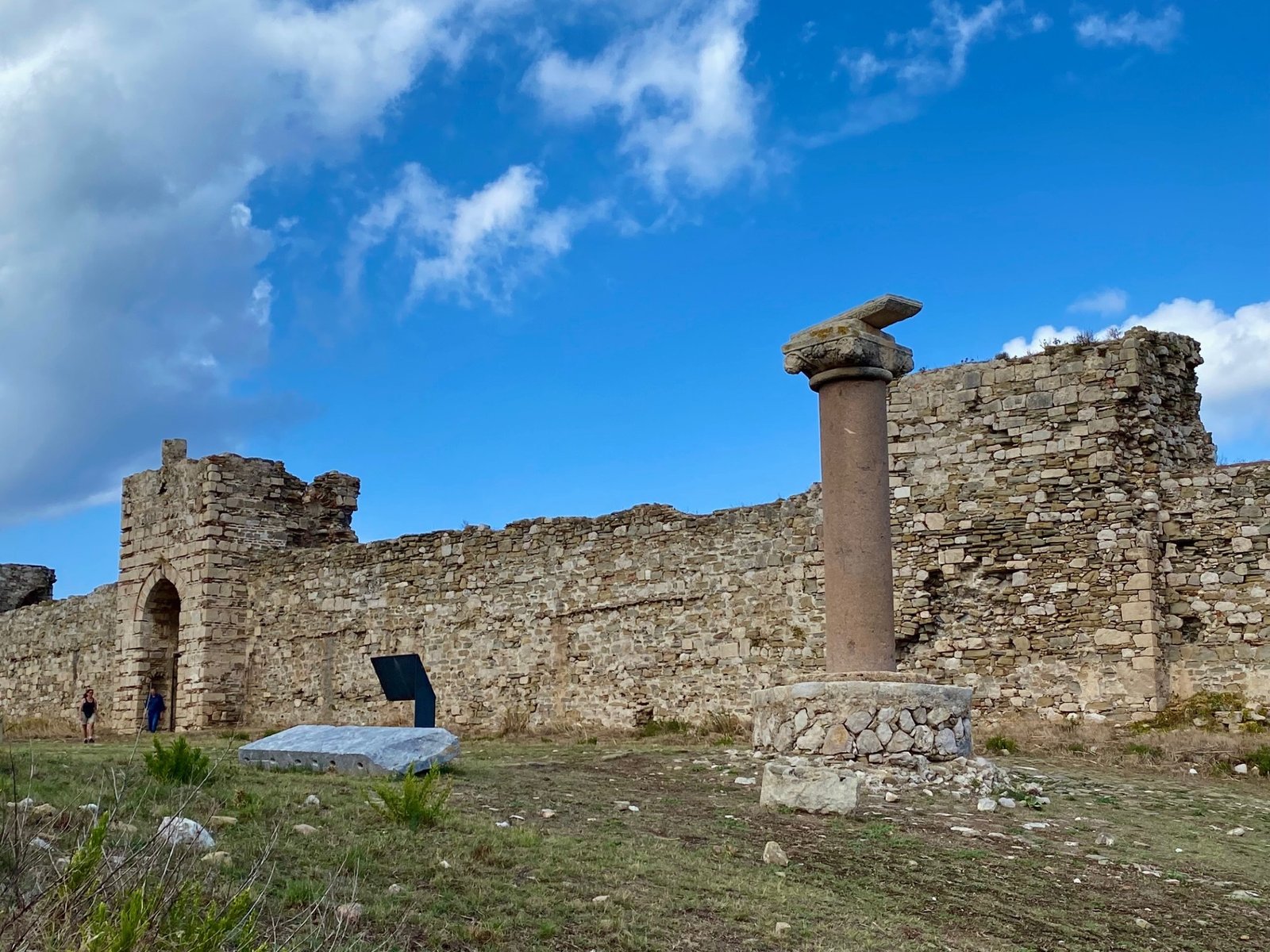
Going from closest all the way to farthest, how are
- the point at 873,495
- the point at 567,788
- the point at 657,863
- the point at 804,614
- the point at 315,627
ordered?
the point at 657,863 → the point at 567,788 → the point at 873,495 → the point at 804,614 → the point at 315,627

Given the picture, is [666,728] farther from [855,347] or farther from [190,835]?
[190,835]

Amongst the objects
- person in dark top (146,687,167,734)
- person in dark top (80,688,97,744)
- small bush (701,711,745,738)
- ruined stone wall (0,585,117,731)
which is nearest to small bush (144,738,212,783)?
small bush (701,711,745,738)

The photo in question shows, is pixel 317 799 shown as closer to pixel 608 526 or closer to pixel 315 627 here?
pixel 608 526

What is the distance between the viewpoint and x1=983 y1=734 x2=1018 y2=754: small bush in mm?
12779

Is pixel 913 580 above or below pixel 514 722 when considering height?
above

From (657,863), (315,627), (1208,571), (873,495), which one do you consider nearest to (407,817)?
(657,863)

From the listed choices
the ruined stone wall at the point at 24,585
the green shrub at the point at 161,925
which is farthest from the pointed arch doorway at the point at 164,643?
the green shrub at the point at 161,925

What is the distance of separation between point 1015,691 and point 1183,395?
3859mm

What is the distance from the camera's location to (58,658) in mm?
27000

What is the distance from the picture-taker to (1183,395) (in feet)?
47.0

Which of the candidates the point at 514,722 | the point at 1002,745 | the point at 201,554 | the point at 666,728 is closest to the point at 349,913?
the point at 1002,745

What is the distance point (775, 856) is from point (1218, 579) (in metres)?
8.22

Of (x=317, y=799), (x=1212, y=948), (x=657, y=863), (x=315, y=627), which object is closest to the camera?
(x=1212, y=948)

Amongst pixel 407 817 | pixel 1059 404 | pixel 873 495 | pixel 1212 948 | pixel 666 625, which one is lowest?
pixel 1212 948
